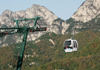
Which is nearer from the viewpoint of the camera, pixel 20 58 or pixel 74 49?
pixel 20 58

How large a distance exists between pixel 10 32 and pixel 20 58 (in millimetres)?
10000

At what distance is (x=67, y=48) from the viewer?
82.3 metres

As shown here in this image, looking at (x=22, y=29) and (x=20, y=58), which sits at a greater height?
(x=22, y=29)

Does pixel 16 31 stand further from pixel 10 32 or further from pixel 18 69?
pixel 18 69

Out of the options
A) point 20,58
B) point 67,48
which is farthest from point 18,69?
point 67,48

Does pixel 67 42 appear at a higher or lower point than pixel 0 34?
lower

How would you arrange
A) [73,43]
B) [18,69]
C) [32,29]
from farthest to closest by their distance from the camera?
[73,43], [18,69], [32,29]

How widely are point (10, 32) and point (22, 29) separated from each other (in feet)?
10.6

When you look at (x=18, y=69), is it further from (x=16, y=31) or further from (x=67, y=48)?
(x=67, y=48)

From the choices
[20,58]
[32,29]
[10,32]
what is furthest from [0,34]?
[20,58]

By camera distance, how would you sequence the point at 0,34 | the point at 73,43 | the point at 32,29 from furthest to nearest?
1. the point at 73,43
2. the point at 32,29
3. the point at 0,34

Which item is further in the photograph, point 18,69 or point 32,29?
point 18,69

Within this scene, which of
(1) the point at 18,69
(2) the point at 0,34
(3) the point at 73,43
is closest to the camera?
(2) the point at 0,34

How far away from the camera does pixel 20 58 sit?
64.9m
